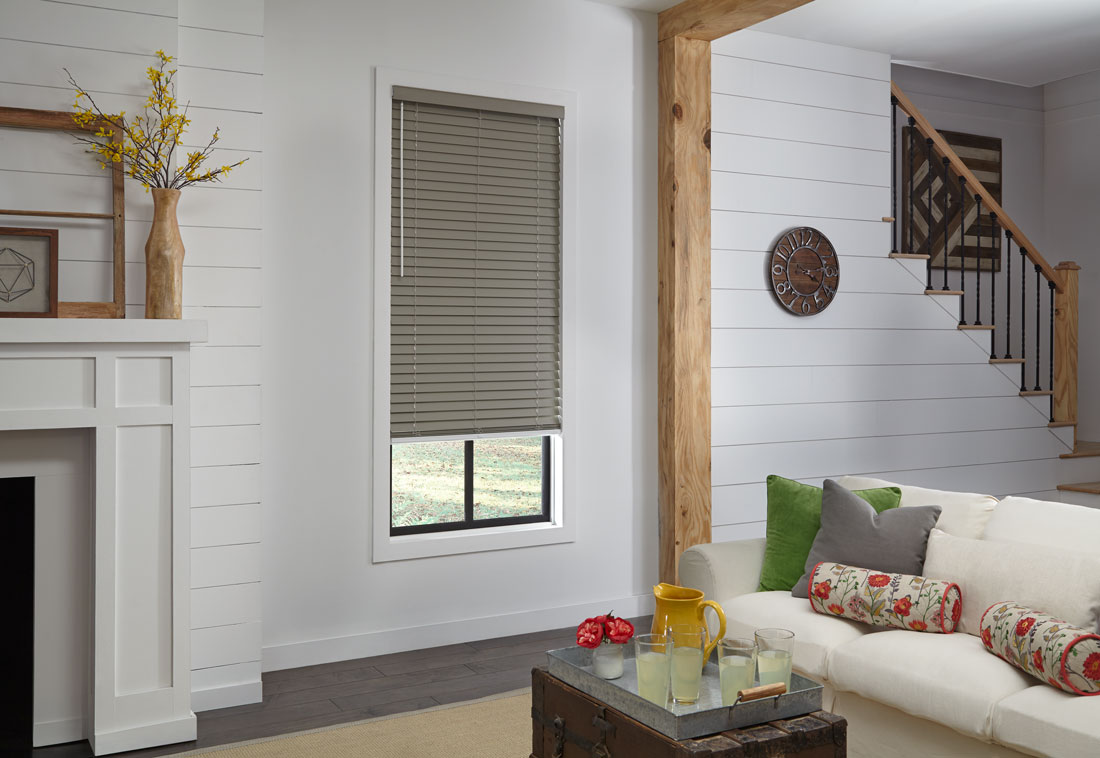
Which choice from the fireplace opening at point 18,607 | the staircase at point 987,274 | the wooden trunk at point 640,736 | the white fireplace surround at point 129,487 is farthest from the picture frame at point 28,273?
the staircase at point 987,274

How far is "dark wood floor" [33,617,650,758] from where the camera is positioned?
3.32m

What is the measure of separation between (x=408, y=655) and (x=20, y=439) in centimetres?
182

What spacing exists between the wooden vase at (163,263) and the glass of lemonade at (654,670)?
2.06 metres

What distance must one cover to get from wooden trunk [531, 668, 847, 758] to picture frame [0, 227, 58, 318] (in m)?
2.09

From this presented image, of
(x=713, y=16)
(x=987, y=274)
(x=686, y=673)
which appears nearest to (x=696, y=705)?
(x=686, y=673)

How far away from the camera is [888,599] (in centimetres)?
288

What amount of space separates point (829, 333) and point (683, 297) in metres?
1.05

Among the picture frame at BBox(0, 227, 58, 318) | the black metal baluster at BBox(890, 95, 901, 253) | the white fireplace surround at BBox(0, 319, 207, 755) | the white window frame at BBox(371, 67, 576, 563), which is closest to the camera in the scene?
the white fireplace surround at BBox(0, 319, 207, 755)

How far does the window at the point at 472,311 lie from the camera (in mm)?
4211

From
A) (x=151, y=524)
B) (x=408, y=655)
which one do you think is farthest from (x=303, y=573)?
(x=151, y=524)

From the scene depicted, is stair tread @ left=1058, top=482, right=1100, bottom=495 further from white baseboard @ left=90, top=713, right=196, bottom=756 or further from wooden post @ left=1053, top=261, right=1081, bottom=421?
white baseboard @ left=90, top=713, right=196, bottom=756

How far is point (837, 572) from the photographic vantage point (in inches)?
120

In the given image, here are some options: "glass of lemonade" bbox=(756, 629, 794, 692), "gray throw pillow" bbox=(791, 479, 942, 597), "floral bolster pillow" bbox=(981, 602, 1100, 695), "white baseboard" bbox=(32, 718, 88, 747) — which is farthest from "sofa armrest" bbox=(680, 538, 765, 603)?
"white baseboard" bbox=(32, 718, 88, 747)

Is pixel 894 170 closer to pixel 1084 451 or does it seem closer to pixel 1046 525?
pixel 1084 451
